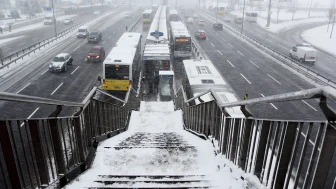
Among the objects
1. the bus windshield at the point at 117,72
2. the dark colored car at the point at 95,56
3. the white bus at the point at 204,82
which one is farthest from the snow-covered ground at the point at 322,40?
the bus windshield at the point at 117,72

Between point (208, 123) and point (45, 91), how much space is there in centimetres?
2004

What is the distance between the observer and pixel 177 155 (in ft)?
20.4

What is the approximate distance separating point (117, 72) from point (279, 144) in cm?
2018

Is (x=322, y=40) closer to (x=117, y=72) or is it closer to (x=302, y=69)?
(x=302, y=69)

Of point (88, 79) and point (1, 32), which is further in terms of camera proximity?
point (1, 32)

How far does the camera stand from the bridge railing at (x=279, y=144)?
278cm

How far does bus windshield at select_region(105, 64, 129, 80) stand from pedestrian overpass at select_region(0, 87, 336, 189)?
1525cm

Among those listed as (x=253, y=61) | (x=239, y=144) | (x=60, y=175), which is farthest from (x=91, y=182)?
(x=253, y=61)

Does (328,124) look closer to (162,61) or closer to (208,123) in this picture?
(208,123)

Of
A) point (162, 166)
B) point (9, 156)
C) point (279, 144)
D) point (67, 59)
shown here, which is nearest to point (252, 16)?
point (67, 59)

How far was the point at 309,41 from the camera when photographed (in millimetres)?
55281

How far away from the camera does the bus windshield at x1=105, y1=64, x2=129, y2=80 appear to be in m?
22.7

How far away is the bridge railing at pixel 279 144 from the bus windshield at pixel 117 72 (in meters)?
15.8

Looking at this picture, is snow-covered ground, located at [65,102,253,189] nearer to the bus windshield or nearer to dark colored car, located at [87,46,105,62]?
the bus windshield
